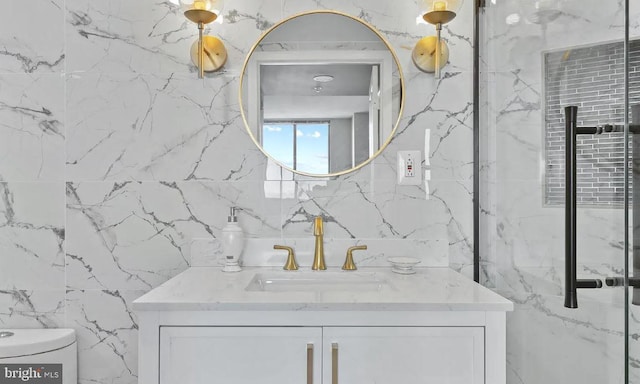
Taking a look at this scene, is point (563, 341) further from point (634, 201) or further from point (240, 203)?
point (240, 203)

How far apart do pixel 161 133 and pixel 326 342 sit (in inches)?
44.1

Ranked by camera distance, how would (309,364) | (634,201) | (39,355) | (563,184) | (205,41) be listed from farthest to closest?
(205,41) < (39,355) < (309,364) < (563,184) < (634,201)

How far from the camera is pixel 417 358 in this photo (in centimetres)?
131

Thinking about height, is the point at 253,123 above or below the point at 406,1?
below

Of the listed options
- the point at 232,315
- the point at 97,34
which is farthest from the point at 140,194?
the point at 232,315

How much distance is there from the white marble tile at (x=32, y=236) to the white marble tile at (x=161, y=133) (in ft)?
0.54

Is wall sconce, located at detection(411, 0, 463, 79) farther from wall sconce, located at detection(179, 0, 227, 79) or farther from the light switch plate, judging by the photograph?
wall sconce, located at detection(179, 0, 227, 79)

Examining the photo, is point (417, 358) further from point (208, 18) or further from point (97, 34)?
point (97, 34)

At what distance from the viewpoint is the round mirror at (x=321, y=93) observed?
1843 mm

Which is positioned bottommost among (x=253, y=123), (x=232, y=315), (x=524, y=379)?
(x=524, y=379)

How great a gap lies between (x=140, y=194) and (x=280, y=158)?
2.00ft

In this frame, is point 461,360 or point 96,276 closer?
point 461,360

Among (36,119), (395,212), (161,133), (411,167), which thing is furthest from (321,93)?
(36,119)

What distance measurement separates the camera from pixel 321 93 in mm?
1845
